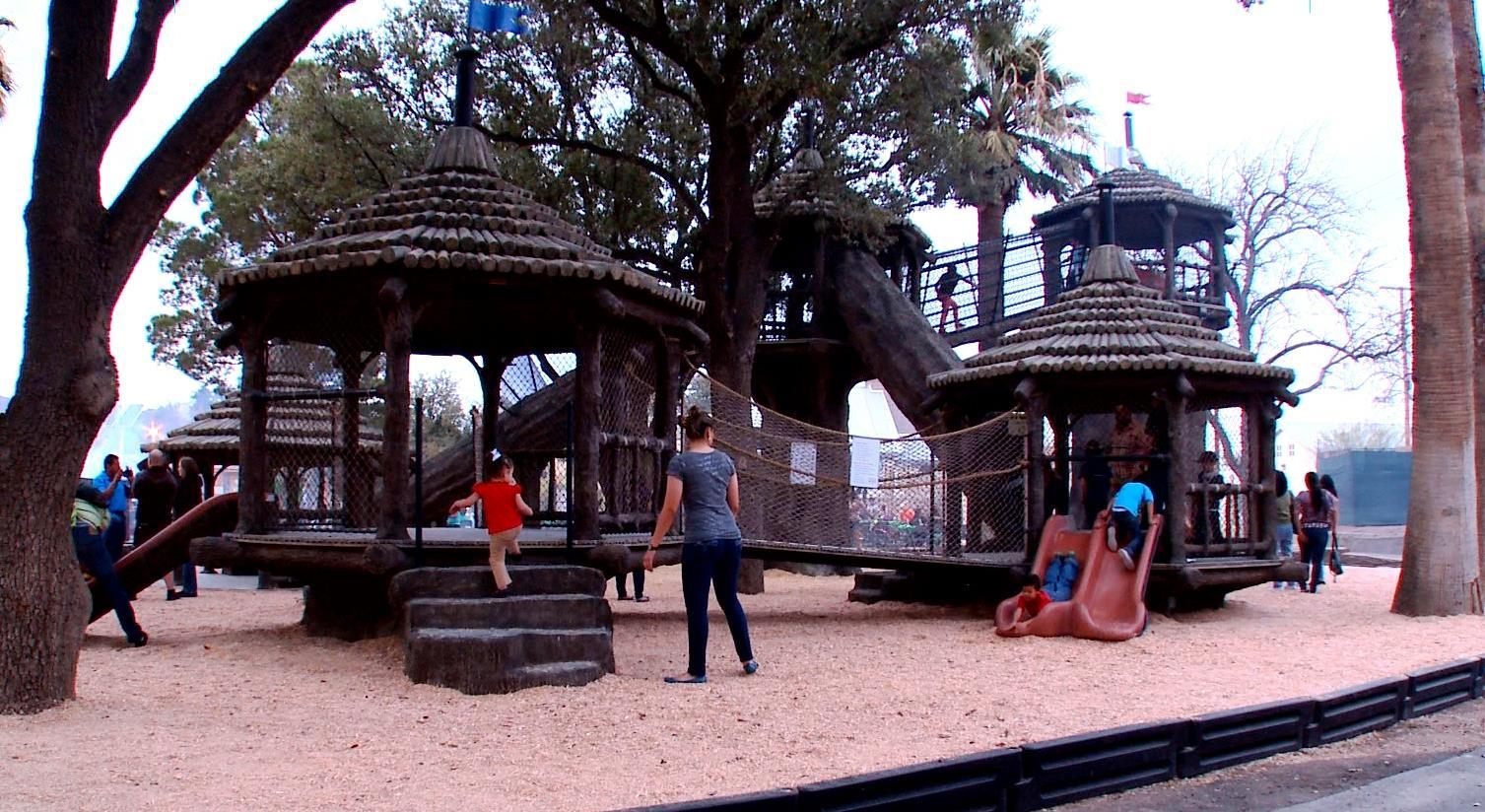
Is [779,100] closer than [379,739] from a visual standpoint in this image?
No

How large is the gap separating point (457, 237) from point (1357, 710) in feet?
23.4

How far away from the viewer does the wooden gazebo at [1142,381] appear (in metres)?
12.9

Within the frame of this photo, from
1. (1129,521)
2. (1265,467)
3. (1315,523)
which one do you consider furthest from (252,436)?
(1315,523)

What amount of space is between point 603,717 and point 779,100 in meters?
10.8

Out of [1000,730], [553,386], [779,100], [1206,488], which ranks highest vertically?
[779,100]

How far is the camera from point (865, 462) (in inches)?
544

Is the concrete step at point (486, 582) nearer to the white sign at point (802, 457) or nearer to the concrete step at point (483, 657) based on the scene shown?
the concrete step at point (483, 657)

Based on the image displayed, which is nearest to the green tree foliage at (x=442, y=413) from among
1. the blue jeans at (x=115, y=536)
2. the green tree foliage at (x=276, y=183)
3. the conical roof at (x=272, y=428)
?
the green tree foliage at (x=276, y=183)

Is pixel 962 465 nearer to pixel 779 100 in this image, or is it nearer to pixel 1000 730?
pixel 779 100

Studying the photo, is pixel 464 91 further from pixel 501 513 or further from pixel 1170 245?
pixel 1170 245

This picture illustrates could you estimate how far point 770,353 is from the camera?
21.0 metres

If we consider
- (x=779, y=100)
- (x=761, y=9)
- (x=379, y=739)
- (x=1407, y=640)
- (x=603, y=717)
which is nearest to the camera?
(x=379, y=739)

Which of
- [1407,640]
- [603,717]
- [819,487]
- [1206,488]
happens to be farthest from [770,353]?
[603,717]

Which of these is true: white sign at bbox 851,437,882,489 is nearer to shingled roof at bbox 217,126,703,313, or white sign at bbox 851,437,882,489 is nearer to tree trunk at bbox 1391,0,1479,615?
shingled roof at bbox 217,126,703,313
